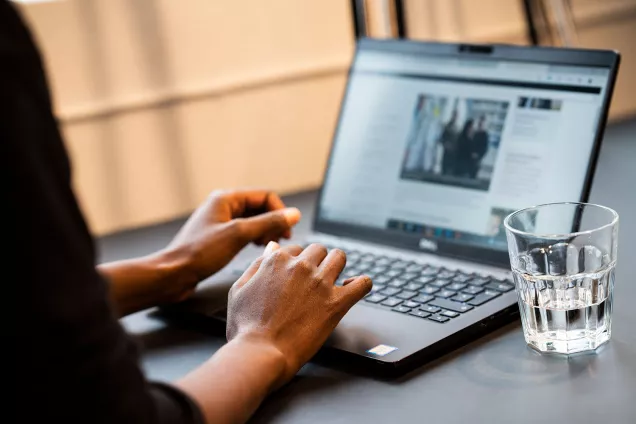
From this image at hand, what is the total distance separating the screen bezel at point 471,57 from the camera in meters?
1.00

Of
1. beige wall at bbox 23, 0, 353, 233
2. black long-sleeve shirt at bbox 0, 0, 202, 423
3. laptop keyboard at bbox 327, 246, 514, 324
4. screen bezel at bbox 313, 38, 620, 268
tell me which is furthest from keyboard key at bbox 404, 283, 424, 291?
beige wall at bbox 23, 0, 353, 233

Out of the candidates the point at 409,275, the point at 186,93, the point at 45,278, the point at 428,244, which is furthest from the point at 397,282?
the point at 186,93

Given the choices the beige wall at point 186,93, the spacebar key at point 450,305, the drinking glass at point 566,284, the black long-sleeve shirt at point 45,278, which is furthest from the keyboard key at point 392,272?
the beige wall at point 186,93

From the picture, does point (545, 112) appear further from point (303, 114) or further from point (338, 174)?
point (303, 114)

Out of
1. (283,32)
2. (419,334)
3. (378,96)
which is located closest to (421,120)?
(378,96)

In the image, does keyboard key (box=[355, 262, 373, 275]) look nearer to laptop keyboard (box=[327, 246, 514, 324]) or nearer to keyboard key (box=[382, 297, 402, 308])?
laptop keyboard (box=[327, 246, 514, 324])

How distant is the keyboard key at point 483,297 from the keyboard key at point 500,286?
11 mm

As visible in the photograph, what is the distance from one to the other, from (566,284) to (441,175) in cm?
33

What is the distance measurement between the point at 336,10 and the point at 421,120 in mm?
1404

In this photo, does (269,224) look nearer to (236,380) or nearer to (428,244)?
(428,244)

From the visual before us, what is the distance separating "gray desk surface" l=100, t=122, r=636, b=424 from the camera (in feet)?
2.42

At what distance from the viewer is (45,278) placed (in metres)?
0.58

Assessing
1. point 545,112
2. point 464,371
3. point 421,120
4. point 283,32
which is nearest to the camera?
point 464,371

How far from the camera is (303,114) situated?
2572mm
